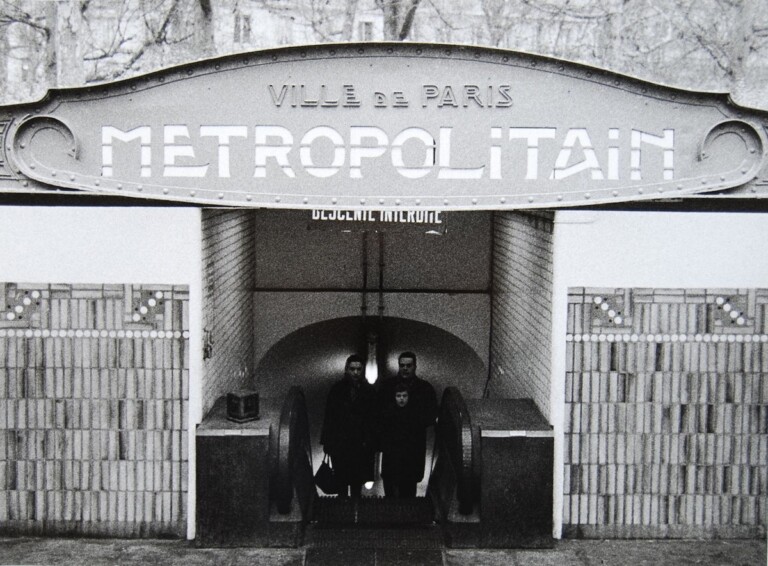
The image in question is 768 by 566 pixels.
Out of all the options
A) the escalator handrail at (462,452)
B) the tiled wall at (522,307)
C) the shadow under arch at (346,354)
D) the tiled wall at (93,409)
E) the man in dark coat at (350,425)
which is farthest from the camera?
the shadow under arch at (346,354)

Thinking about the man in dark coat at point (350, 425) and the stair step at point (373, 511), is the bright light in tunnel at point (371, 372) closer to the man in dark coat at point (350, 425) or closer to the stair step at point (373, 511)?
the man in dark coat at point (350, 425)

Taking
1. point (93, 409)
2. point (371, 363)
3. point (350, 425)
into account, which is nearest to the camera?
point (93, 409)

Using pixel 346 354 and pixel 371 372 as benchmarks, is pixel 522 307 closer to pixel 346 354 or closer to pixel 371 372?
pixel 371 372

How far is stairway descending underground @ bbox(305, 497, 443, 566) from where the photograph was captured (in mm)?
5883

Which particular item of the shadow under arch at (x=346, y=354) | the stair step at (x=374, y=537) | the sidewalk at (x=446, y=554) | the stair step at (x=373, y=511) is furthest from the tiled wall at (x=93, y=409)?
the shadow under arch at (x=346, y=354)

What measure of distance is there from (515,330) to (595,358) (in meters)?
2.24

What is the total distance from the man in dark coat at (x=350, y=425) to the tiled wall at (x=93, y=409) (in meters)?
2.12

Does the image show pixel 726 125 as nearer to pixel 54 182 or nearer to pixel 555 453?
pixel 555 453

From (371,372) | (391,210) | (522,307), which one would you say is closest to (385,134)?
(391,210)

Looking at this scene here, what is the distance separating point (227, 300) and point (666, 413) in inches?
168

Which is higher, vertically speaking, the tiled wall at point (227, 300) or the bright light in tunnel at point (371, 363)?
the tiled wall at point (227, 300)

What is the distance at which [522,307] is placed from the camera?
25.7ft

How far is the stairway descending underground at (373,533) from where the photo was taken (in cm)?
588

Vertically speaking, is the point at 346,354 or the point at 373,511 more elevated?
the point at 346,354
